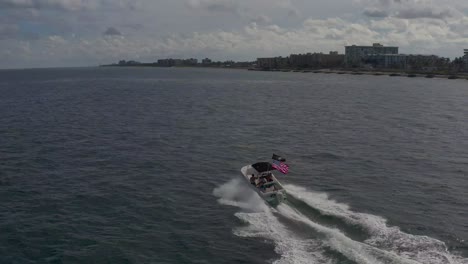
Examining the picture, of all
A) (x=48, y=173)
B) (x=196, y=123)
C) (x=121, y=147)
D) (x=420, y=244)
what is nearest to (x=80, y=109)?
(x=196, y=123)

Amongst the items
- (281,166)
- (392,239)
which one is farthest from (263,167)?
(392,239)

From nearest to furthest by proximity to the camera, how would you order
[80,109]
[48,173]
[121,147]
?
[48,173] → [121,147] → [80,109]

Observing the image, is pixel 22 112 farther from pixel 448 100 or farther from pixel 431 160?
pixel 448 100

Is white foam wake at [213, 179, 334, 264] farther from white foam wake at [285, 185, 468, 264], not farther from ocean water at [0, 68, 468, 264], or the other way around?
white foam wake at [285, 185, 468, 264]

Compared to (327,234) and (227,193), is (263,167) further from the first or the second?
(327,234)

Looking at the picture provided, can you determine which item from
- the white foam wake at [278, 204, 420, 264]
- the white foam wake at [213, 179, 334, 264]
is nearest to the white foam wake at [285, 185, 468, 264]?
the white foam wake at [278, 204, 420, 264]
